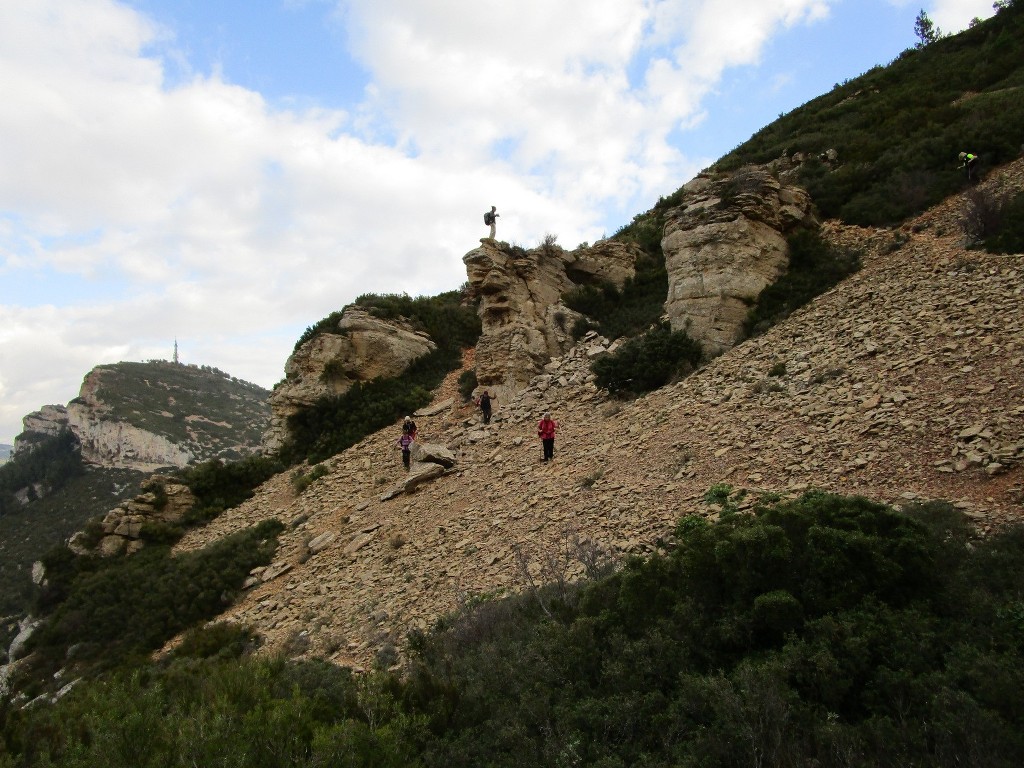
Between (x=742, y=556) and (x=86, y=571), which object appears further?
(x=86, y=571)

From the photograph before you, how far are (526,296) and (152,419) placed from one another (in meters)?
51.8

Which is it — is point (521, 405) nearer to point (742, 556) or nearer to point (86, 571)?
point (742, 556)

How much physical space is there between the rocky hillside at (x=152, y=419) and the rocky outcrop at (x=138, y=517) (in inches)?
1514

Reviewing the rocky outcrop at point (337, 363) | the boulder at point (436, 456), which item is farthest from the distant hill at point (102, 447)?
the boulder at point (436, 456)

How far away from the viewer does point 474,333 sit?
22.2 m

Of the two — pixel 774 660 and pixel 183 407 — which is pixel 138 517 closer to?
pixel 774 660

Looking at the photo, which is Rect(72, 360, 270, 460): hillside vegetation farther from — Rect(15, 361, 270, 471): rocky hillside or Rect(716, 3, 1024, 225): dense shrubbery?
Rect(716, 3, 1024, 225): dense shrubbery

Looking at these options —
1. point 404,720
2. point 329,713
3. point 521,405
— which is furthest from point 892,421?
point 521,405

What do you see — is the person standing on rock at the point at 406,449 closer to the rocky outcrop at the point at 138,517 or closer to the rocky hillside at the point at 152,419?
the rocky outcrop at the point at 138,517

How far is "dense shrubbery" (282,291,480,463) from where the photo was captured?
17688 millimetres

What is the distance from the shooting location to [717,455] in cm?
848

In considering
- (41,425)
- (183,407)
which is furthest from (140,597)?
(41,425)

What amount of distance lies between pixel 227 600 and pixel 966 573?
12.0 m

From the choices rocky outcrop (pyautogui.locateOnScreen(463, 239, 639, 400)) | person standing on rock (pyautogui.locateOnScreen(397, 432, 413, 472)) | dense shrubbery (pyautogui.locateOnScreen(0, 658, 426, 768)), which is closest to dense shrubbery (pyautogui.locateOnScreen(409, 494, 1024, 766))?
dense shrubbery (pyautogui.locateOnScreen(0, 658, 426, 768))
